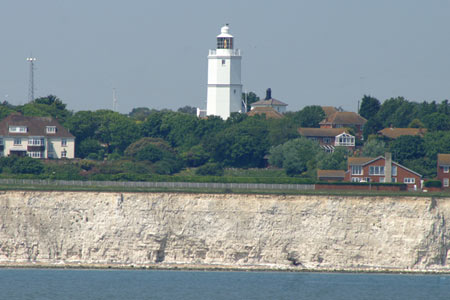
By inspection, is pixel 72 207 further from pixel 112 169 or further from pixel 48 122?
pixel 48 122

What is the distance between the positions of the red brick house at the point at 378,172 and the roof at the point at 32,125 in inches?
1148

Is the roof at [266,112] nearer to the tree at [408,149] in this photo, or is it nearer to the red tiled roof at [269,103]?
the red tiled roof at [269,103]

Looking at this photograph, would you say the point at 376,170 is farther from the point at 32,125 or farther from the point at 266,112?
the point at 266,112

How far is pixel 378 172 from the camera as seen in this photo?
298ft

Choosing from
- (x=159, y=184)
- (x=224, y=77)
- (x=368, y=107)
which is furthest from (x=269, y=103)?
(x=159, y=184)

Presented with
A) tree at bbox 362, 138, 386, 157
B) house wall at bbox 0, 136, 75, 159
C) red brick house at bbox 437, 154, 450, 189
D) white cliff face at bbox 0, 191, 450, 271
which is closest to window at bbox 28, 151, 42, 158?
house wall at bbox 0, 136, 75, 159

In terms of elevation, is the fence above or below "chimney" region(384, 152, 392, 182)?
below

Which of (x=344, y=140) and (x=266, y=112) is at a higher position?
(x=266, y=112)

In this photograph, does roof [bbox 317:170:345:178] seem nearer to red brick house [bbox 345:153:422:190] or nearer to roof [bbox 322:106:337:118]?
red brick house [bbox 345:153:422:190]

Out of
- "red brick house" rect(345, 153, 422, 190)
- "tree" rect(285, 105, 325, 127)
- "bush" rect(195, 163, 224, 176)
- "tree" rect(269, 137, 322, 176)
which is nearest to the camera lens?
"red brick house" rect(345, 153, 422, 190)

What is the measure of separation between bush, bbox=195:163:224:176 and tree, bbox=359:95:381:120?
1434 inches

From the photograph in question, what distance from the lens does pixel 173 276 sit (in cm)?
7125

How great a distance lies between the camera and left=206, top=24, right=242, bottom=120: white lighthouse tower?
117125mm

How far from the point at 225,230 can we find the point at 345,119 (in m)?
46.8
